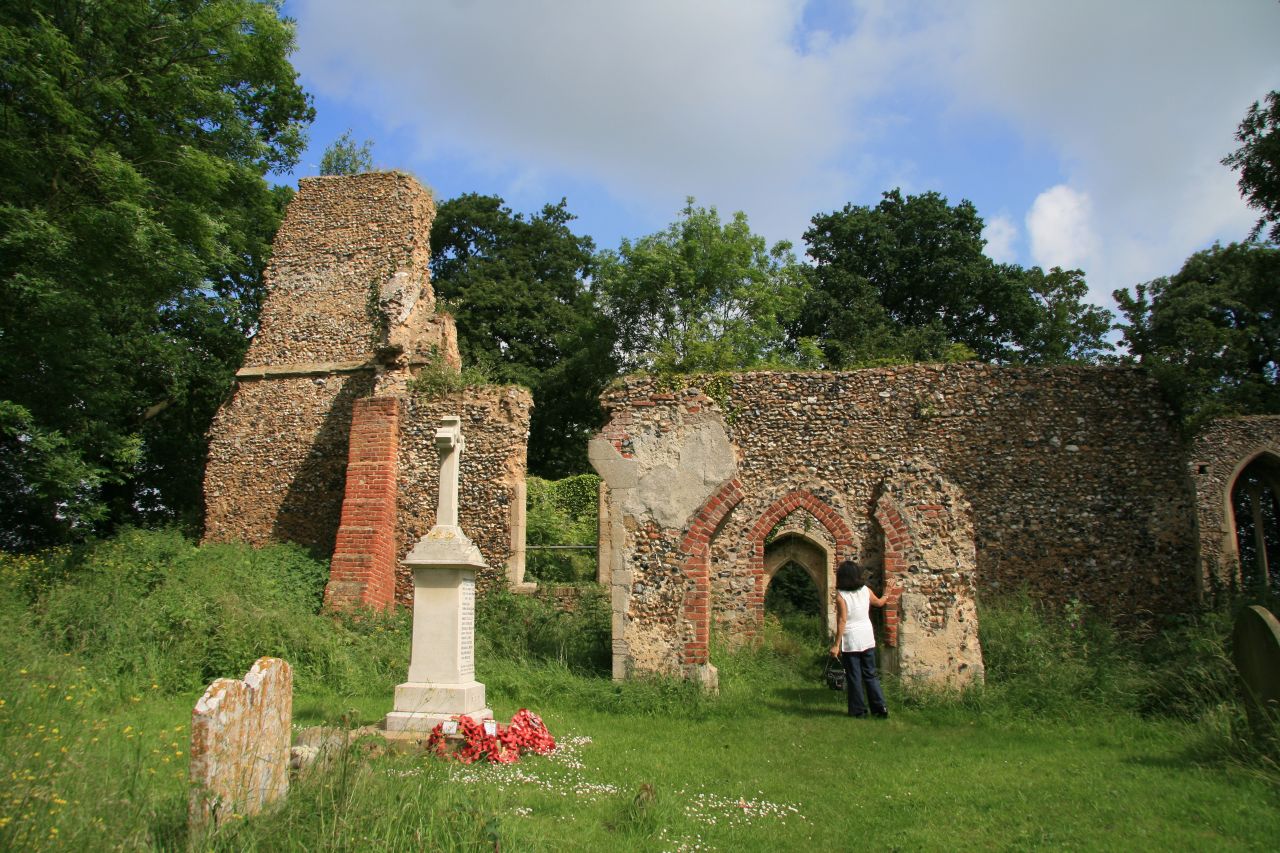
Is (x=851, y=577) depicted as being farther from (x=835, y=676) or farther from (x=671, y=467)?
(x=671, y=467)

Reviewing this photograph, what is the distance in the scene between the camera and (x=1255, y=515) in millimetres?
19188

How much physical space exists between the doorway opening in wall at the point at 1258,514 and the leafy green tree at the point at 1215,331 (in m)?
1.64

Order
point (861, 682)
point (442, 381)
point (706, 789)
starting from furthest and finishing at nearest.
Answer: point (442, 381) → point (861, 682) → point (706, 789)

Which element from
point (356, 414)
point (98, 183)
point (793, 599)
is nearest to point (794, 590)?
point (793, 599)

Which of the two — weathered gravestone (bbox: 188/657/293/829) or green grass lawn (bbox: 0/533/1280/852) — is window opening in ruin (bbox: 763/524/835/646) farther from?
weathered gravestone (bbox: 188/657/293/829)

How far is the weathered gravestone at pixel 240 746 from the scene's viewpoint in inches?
166

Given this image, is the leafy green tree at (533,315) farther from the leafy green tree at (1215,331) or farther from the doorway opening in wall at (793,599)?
the leafy green tree at (1215,331)

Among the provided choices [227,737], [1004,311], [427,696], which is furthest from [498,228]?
[227,737]

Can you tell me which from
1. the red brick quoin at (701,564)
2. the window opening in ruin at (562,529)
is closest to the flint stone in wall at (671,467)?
the red brick quoin at (701,564)

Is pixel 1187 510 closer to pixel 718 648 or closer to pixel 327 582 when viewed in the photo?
pixel 718 648

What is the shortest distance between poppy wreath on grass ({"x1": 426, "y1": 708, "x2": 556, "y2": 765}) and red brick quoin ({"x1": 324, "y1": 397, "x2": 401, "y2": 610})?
22.6 ft

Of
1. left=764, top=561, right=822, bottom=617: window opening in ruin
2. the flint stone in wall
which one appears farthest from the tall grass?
left=764, top=561, right=822, bottom=617: window opening in ruin

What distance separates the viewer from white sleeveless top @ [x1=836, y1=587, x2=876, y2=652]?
28.2 ft

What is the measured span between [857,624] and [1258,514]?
1611cm
